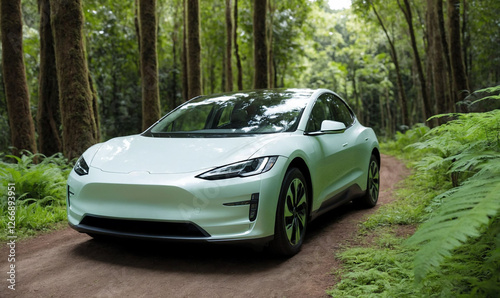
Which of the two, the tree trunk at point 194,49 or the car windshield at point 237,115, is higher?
the tree trunk at point 194,49

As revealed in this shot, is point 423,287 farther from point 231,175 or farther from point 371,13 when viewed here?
point 371,13

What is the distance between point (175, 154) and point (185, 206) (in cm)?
61

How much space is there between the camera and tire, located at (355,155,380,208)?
6211 millimetres

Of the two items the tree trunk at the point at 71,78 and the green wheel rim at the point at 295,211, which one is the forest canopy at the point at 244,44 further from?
the green wheel rim at the point at 295,211

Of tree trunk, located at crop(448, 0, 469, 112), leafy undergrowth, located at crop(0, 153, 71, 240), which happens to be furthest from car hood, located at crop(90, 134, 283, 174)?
tree trunk, located at crop(448, 0, 469, 112)

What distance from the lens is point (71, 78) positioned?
776cm

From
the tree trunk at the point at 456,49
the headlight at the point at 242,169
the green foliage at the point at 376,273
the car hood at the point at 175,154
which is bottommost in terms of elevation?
the green foliage at the point at 376,273

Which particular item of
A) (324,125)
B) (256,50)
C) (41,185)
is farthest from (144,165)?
(256,50)

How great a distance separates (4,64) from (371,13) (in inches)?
763

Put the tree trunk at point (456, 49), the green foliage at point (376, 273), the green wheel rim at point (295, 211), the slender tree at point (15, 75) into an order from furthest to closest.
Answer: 1. the tree trunk at point (456, 49)
2. the slender tree at point (15, 75)
3. the green wheel rim at point (295, 211)
4. the green foliage at point (376, 273)

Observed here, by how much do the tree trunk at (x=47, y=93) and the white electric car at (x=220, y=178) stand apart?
21.9 feet

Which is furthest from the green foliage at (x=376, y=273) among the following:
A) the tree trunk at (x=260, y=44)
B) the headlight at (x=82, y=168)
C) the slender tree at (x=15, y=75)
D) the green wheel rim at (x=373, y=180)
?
the slender tree at (x=15, y=75)

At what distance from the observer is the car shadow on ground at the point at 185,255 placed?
370 centimetres

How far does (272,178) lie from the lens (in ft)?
11.8
